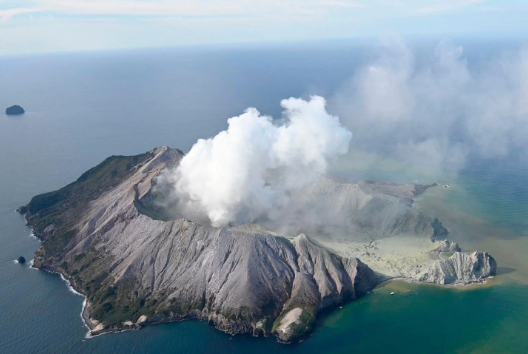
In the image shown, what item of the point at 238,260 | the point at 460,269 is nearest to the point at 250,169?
the point at 238,260

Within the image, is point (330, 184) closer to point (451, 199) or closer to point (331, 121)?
point (331, 121)

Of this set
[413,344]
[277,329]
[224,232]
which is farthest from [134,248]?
[413,344]

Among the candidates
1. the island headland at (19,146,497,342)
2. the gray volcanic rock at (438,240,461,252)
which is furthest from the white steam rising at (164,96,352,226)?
the gray volcanic rock at (438,240,461,252)

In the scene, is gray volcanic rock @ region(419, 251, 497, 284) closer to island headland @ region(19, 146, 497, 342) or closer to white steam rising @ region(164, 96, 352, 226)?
island headland @ region(19, 146, 497, 342)

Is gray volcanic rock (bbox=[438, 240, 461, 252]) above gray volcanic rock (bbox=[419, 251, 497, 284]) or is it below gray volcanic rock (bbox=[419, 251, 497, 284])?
above

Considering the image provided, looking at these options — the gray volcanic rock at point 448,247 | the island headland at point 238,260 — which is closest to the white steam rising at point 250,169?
the island headland at point 238,260

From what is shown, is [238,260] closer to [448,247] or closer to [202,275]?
[202,275]
